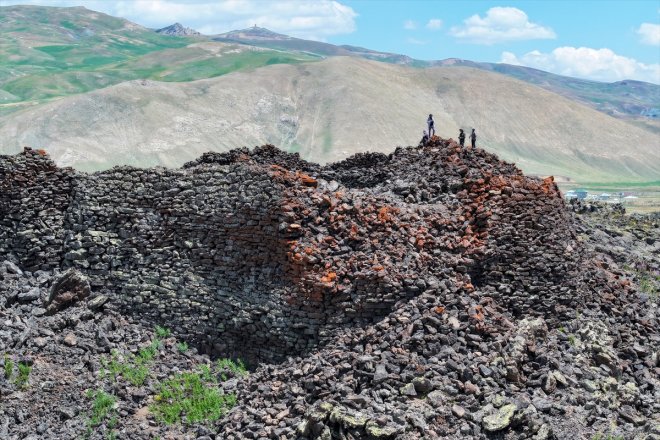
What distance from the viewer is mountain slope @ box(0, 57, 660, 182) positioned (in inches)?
3051

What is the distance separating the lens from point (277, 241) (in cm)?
1306

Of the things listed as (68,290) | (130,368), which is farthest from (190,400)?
(68,290)

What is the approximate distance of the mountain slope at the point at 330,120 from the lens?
7750 centimetres

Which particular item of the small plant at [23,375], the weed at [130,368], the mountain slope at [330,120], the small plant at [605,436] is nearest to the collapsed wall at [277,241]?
the weed at [130,368]

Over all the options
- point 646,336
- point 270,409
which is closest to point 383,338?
point 270,409

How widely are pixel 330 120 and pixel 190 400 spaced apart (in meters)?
82.4

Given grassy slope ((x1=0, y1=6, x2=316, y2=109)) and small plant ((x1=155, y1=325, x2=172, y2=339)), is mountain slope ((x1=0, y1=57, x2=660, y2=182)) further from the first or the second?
small plant ((x1=155, y1=325, x2=172, y2=339))

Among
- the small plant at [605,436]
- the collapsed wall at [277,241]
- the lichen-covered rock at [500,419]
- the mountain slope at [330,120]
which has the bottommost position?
the mountain slope at [330,120]

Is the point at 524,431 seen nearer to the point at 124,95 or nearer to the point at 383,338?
the point at 383,338

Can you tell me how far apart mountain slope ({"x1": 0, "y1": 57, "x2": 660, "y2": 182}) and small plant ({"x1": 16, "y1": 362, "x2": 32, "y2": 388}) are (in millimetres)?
58792

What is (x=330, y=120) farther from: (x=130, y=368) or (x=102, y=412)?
(x=102, y=412)

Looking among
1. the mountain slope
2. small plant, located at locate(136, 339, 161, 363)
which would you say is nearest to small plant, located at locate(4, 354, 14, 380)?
small plant, located at locate(136, 339, 161, 363)

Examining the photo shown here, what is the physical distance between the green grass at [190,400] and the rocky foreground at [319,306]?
0.42 feet

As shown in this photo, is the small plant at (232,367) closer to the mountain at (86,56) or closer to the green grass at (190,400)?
the green grass at (190,400)
